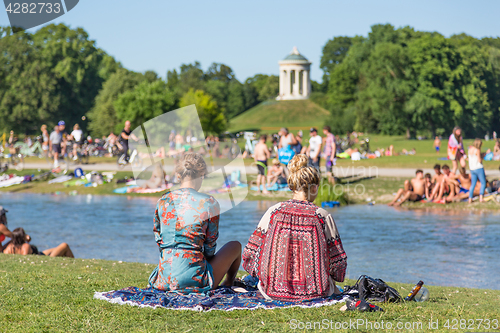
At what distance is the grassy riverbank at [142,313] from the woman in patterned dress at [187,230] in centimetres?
33

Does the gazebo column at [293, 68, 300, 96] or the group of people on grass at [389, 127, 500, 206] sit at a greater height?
the gazebo column at [293, 68, 300, 96]

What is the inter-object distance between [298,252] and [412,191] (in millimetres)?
11959

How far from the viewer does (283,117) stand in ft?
292

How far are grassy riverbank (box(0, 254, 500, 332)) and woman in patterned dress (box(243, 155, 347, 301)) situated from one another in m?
0.22

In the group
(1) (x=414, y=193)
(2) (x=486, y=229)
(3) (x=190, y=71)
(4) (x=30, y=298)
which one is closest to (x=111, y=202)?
(1) (x=414, y=193)

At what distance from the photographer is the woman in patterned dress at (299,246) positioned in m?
4.48

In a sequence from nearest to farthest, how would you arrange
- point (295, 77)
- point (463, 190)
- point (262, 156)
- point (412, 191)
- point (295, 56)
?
point (463, 190), point (412, 191), point (262, 156), point (295, 77), point (295, 56)

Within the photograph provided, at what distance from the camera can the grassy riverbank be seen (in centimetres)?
420

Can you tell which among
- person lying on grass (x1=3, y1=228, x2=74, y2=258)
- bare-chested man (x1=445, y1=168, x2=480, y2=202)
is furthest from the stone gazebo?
person lying on grass (x1=3, y1=228, x2=74, y2=258)

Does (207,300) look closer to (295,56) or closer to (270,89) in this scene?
(295,56)

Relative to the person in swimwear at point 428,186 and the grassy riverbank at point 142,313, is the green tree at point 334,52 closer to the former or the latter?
the person in swimwear at point 428,186

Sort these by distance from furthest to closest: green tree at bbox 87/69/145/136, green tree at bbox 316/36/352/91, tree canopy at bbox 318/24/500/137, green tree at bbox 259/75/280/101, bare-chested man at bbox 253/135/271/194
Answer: green tree at bbox 259/75/280/101 → green tree at bbox 316/36/352/91 → green tree at bbox 87/69/145/136 → tree canopy at bbox 318/24/500/137 → bare-chested man at bbox 253/135/271/194

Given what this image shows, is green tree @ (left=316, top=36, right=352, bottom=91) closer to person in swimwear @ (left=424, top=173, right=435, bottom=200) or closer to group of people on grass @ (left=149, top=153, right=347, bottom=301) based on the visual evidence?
person in swimwear @ (left=424, top=173, right=435, bottom=200)

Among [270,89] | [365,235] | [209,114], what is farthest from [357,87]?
[365,235]
